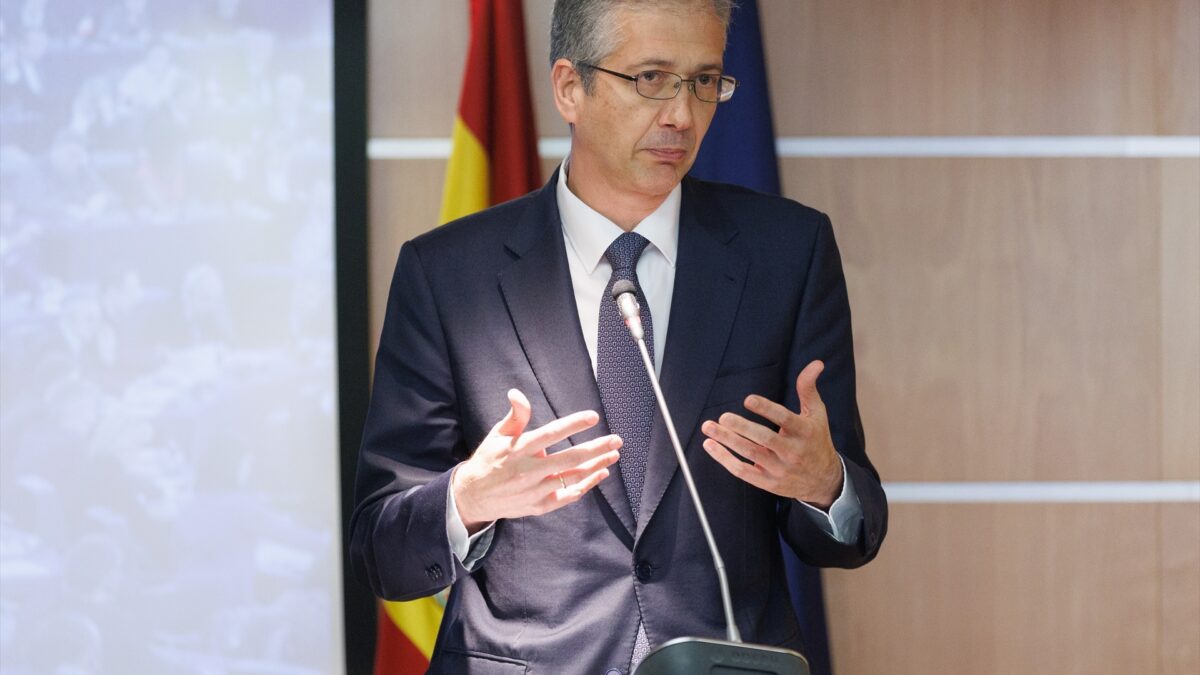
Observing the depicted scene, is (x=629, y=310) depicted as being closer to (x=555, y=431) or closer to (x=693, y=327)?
(x=555, y=431)

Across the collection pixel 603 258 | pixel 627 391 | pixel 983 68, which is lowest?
pixel 627 391

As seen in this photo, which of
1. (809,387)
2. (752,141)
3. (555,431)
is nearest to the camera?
(555,431)

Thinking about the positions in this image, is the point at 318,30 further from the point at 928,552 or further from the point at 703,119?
the point at 928,552

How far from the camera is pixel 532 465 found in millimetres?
1573

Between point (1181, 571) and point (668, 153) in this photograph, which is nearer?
point (668, 153)

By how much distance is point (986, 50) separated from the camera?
3027 mm

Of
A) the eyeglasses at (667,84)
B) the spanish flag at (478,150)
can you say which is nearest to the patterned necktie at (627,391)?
the eyeglasses at (667,84)

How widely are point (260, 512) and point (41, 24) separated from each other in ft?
4.49

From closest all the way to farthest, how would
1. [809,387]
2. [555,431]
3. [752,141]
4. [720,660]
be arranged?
1. [720,660]
2. [555,431]
3. [809,387]
4. [752,141]

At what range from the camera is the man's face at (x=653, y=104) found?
197 centimetres

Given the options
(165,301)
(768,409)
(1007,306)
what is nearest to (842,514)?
(768,409)

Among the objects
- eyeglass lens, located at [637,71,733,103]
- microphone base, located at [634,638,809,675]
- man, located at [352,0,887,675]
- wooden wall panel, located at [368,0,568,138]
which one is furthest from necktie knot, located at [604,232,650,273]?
wooden wall panel, located at [368,0,568,138]

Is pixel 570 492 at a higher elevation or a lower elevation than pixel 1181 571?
higher

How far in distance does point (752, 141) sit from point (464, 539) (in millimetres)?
1460
